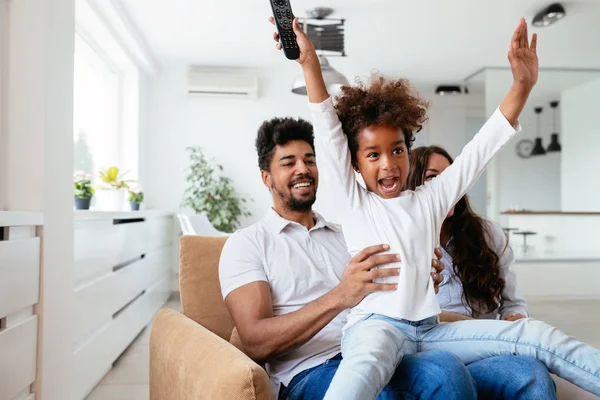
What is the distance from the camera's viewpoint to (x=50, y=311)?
197 cm

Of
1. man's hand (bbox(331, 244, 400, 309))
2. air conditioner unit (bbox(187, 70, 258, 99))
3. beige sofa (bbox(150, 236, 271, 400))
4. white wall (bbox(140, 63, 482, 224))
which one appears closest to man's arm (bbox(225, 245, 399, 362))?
man's hand (bbox(331, 244, 400, 309))

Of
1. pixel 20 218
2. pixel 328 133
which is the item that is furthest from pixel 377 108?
pixel 20 218

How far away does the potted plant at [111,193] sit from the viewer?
4031 mm

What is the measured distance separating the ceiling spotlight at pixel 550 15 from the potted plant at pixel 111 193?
12.2 ft

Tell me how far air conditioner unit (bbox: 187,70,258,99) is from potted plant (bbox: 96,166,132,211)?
2.08 metres

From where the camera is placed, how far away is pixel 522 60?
126 cm

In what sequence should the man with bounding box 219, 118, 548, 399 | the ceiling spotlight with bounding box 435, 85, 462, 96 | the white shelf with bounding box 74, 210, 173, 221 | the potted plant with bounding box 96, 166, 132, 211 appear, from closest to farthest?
the man with bounding box 219, 118, 548, 399 → the white shelf with bounding box 74, 210, 173, 221 → the potted plant with bounding box 96, 166, 132, 211 → the ceiling spotlight with bounding box 435, 85, 462, 96

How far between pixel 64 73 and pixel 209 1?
7.34 feet

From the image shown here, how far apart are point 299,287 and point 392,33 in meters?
3.92

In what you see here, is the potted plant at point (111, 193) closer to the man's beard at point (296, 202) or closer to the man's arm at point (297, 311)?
the man's beard at point (296, 202)

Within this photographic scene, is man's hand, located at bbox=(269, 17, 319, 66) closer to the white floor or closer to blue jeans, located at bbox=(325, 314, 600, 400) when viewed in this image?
blue jeans, located at bbox=(325, 314, 600, 400)

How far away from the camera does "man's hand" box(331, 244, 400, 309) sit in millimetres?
1195

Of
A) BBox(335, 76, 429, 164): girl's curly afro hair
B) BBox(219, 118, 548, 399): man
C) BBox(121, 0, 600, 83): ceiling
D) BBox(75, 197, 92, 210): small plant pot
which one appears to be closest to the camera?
BBox(219, 118, 548, 399): man

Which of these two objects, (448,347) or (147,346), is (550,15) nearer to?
(448,347)
